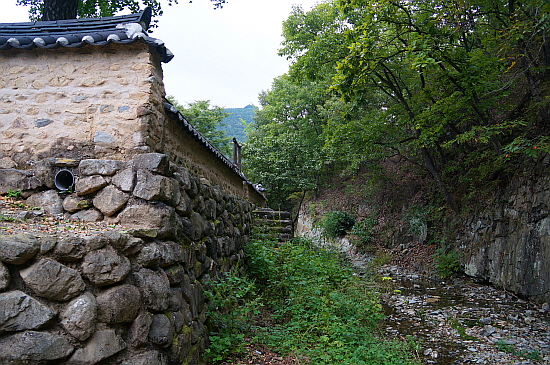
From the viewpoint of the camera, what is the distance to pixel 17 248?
2.12m

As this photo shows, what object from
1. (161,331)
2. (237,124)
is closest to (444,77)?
(161,331)

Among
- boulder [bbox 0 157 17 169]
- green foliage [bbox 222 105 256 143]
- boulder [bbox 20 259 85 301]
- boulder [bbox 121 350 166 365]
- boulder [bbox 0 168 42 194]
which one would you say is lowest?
boulder [bbox 121 350 166 365]

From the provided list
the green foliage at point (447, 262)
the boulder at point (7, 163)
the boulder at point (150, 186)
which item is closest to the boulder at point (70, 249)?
the boulder at point (150, 186)

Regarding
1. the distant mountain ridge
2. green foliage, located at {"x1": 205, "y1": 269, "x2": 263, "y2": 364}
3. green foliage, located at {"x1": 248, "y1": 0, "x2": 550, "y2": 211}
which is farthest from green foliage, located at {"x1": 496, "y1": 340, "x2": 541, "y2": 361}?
the distant mountain ridge

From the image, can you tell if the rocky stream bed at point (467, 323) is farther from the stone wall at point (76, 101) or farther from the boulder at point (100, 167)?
the stone wall at point (76, 101)

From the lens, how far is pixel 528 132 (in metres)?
7.17

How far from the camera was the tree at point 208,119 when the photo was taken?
23734 millimetres

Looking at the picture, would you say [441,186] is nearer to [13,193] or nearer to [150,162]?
[150,162]

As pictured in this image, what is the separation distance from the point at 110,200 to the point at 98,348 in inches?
48.5

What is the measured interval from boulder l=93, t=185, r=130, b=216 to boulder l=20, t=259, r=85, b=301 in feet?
A: 2.68

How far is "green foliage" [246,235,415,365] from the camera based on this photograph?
12.6 feet

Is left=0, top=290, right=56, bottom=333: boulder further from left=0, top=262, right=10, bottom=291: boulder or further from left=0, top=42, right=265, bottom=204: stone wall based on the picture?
left=0, top=42, right=265, bottom=204: stone wall

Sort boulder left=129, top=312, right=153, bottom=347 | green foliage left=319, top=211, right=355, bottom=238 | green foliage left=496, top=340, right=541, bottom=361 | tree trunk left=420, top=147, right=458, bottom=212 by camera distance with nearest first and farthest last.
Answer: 1. boulder left=129, top=312, right=153, bottom=347
2. green foliage left=496, top=340, right=541, bottom=361
3. tree trunk left=420, top=147, right=458, bottom=212
4. green foliage left=319, top=211, right=355, bottom=238

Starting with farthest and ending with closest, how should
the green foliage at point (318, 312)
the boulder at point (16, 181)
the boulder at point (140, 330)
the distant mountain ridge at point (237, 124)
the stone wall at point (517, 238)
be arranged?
the distant mountain ridge at point (237, 124) → the stone wall at point (517, 238) → the green foliage at point (318, 312) → the boulder at point (16, 181) → the boulder at point (140, 330)
